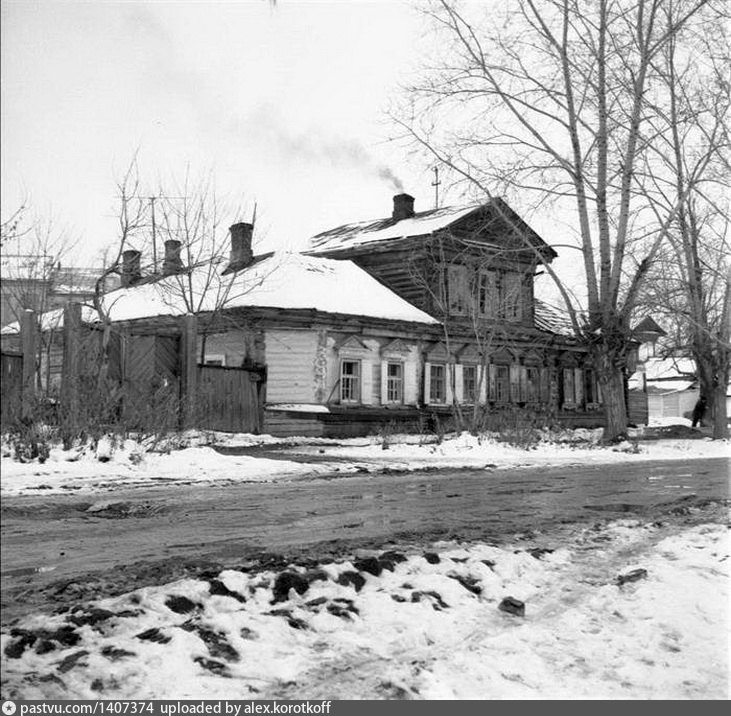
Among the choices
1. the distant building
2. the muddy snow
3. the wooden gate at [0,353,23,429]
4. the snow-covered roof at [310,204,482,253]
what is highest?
the snow-covered roof at [310,204,482,253]

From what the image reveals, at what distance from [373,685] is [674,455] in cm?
1423

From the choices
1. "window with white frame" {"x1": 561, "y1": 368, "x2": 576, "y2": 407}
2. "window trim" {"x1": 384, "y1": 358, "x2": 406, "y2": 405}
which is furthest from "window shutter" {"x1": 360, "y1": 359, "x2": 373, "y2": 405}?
"window with white frame" {"x1": 561, "y1": 368, "x2": 576, "y2": 407}

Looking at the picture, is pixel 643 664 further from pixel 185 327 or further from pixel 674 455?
pixel 674 455

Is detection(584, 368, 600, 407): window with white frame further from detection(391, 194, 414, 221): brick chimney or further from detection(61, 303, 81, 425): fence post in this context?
detection(61, 303, 81, 425): fence post

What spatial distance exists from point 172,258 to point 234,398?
10.1 metres

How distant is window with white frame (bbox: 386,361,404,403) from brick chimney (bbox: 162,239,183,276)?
46.2 feet

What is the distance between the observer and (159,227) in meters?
3.35

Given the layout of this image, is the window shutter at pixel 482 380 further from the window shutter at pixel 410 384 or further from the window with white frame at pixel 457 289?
the window shutter at pixel 410 384

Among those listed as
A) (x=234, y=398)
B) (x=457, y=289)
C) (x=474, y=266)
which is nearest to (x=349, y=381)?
(x=457, y=289)

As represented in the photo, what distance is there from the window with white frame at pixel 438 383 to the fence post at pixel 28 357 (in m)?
17.6

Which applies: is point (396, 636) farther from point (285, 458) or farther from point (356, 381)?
point (356, 381)

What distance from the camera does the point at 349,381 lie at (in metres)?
18.0

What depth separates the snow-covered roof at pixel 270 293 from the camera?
614 cm

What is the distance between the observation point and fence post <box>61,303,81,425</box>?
247 centimetres
